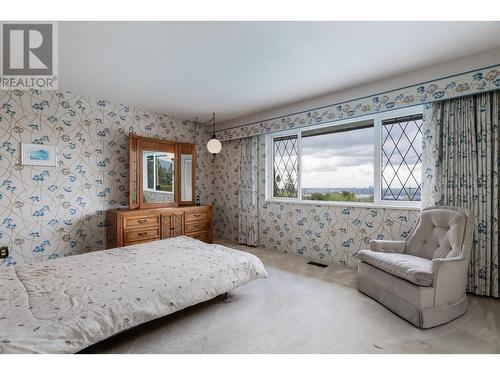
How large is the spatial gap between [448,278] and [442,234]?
1.81 ft

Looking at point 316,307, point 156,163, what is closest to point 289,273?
point 316,307

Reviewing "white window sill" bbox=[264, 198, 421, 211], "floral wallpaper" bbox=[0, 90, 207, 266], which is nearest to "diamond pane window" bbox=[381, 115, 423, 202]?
"white window sill" bbox=[264, 198, 421, 211]

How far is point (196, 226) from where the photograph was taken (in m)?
4.32

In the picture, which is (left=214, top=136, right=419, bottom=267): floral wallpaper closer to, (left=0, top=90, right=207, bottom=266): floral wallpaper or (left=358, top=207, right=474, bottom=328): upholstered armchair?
(left=358, top=207, right=474, bottom=328): upholstered armchair

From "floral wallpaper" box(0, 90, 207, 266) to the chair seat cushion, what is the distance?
3636 millimetres

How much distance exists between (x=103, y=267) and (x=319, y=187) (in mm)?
3080

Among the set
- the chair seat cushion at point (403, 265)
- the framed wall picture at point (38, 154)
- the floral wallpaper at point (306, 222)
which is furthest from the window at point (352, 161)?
the framed wall picture at point (38, 154)

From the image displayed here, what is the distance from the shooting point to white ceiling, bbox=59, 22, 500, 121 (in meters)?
1.96

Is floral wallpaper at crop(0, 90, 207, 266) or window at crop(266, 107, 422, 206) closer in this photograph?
floral wallpaper at crop(0, 90, 207, 266)

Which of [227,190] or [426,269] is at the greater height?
[227,190]

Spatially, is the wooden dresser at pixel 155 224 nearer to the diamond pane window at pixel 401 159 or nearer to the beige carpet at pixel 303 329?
the beige carpet at pixel 303 329

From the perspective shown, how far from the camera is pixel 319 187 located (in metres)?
3.92

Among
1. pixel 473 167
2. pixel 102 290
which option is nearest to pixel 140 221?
pixel 102 290

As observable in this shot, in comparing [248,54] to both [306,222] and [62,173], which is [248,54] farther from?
[62,173]
